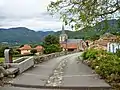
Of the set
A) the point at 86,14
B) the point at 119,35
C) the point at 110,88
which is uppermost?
Result: the point at 86,14

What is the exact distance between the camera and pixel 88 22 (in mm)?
11156

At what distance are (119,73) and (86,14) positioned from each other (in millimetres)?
4950

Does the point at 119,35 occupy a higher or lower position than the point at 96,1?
lower

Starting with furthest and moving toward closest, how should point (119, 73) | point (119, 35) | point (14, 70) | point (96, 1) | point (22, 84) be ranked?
point (14, 70), point (119, 73), point (22, 84), point (119, 35), point (96, 1)

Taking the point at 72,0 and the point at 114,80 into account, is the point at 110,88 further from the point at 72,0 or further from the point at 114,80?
the point at 72,0

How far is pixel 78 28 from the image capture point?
37.6ft

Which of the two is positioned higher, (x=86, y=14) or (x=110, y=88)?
(x=86, y=14)

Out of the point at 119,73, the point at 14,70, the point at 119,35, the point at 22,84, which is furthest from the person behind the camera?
the point at 14,70

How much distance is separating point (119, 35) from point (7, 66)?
7.14 metres

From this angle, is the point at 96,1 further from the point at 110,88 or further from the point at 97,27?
the point at 110,88

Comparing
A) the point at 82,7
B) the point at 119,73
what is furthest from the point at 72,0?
the point at 119,73

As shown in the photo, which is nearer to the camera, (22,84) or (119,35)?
(119,35)

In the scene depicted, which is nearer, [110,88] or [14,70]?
[110,88]

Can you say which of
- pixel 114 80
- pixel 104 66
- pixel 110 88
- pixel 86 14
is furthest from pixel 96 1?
pixel 104 66
